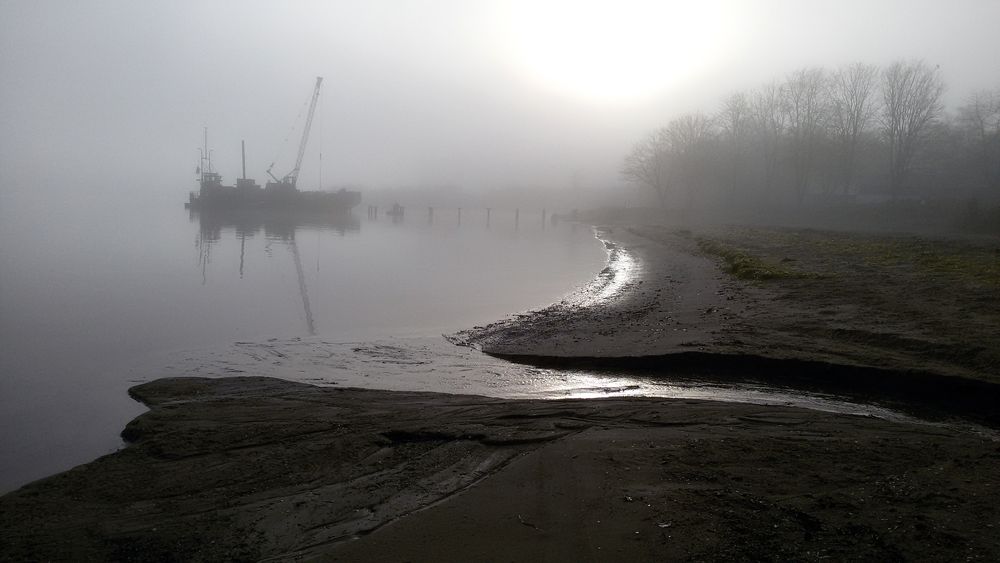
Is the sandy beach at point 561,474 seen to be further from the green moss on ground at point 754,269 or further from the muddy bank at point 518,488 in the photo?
the green moss on ground at point 754,269

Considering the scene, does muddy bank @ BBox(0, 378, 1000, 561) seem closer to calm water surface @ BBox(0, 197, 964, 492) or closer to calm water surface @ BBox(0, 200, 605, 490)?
calm water surface @ BBox(0, 197, 964, 492)

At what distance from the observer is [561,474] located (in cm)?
530

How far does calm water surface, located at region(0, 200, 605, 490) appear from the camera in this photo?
776 cm

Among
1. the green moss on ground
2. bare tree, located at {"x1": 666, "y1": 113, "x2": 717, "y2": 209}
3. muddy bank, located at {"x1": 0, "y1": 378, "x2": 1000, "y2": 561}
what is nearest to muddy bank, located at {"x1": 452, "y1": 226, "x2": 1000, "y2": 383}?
the green moss on ground

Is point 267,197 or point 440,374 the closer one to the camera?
point 440,374

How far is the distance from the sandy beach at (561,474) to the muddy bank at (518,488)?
2 centimetres

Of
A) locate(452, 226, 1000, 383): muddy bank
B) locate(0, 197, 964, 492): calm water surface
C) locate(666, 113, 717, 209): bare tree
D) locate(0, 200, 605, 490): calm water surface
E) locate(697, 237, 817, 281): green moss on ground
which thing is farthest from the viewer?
locate(666, 113, 717, 209): bare tree

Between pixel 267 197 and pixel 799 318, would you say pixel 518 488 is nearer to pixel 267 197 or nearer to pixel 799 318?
pixel 799 318

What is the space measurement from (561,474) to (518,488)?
0.45 m

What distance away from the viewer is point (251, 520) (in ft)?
15.1

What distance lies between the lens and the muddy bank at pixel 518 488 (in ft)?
13.8

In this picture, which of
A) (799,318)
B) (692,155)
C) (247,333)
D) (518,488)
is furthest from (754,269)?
(692,155)

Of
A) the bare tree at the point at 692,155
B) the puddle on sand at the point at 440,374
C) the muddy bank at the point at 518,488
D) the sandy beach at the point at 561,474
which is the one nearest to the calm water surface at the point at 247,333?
the puddle on sand at the point at 440,374

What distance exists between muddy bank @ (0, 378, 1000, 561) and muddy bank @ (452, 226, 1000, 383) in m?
2.44
